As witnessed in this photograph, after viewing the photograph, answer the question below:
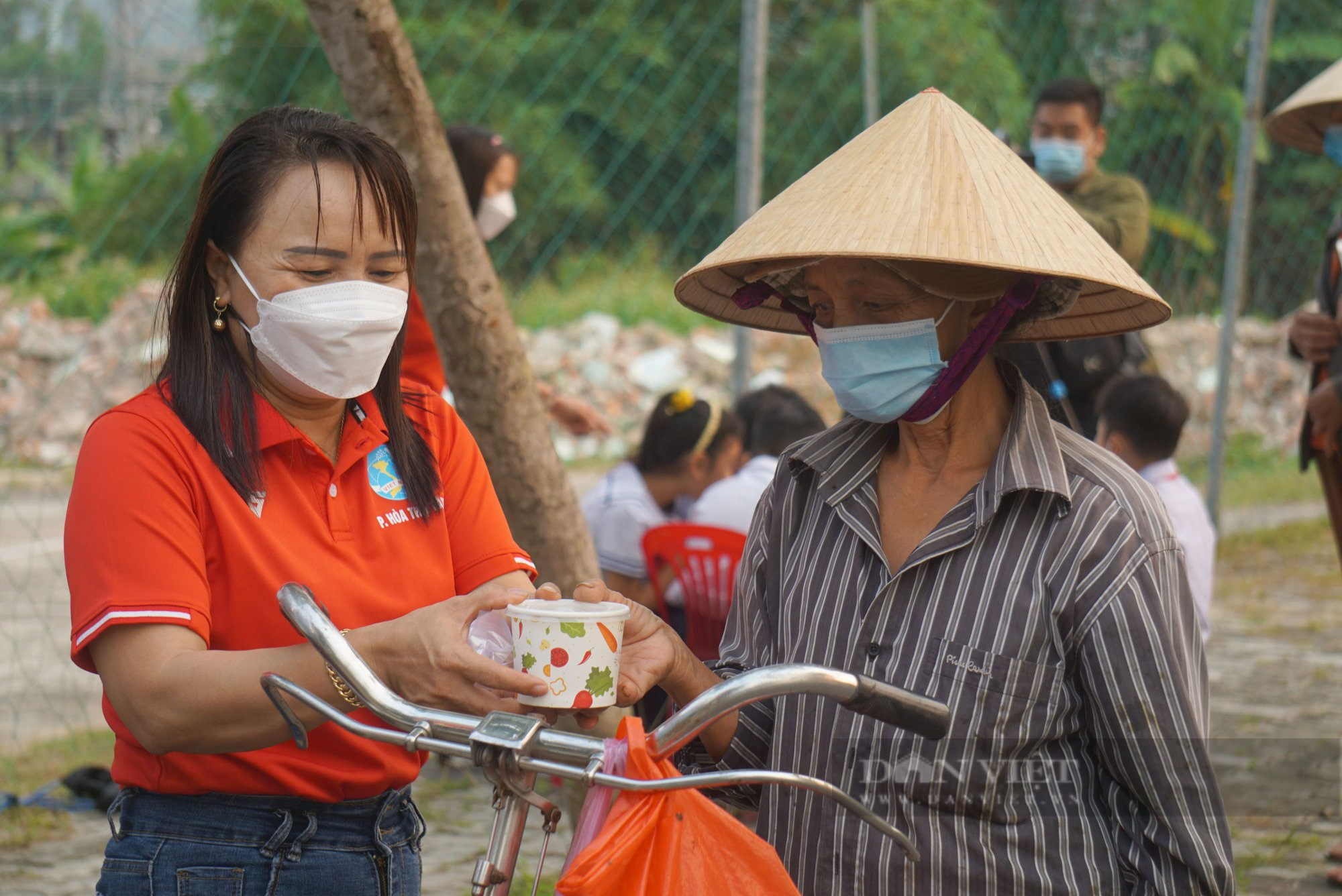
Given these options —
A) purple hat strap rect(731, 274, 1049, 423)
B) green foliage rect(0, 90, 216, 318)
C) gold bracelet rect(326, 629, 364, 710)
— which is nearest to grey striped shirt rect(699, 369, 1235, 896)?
purple hat strap rect(731, 274, 1049, 423)

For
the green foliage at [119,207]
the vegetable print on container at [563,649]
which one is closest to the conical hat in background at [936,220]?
the vegetable print on container at [563,649]

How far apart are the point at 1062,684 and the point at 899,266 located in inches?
24.7

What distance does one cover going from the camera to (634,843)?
145 centimetres

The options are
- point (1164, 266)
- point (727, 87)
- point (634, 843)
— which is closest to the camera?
point (634, 843)

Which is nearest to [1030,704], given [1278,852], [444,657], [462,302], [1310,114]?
[444,657]

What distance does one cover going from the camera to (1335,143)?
4.45m

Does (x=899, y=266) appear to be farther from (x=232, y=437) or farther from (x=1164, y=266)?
(x=1164, y=266)

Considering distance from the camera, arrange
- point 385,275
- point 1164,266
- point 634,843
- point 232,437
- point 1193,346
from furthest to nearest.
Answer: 1. point 1193,346
2. point 1164,266
3. point 385,275
4. point 232,437
5. point 634,843

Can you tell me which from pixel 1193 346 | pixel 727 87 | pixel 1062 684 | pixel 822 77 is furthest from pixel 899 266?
pixel 1193 346

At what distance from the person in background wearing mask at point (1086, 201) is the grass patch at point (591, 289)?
4.70ft

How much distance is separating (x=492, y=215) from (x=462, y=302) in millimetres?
1363

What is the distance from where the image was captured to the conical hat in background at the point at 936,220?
184 cm

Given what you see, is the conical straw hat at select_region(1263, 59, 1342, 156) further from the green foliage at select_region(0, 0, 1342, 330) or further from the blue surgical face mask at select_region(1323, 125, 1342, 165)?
the green foliage at select_region(0, 0, 1342, 330)

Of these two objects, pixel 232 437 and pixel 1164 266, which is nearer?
pixel 232 437
